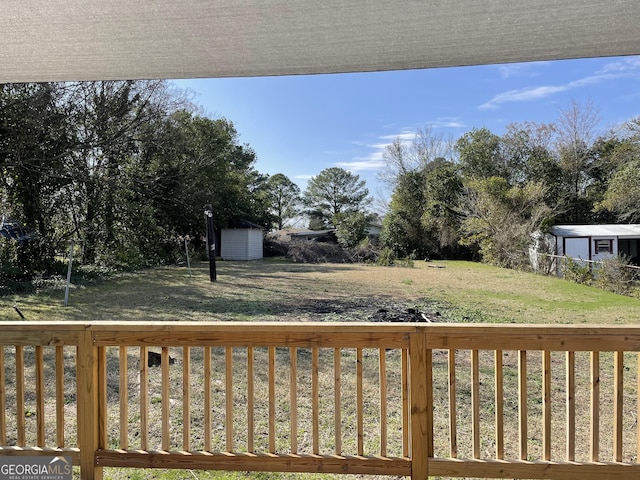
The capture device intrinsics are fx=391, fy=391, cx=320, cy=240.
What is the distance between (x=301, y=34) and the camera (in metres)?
1.63

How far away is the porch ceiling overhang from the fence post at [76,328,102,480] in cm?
121

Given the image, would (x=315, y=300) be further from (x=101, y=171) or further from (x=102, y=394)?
(x=101, y=171)

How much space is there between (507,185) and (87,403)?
50.7 feet

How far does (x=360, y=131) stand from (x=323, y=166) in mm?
3646

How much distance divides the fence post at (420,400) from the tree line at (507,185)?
12.5 metres

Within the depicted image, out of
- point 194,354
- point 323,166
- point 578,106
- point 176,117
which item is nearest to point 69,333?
point 194,354

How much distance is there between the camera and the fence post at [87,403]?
140 cm

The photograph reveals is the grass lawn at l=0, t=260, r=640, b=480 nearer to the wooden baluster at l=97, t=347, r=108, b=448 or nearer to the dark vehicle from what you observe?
the dark vehicle

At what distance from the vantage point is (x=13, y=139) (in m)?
6.51

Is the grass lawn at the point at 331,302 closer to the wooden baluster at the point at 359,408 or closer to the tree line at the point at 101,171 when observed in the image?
the tree line at the point at 101,171

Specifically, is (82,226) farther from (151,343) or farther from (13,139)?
(151,343)

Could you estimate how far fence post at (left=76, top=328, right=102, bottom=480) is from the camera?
4.60 feet

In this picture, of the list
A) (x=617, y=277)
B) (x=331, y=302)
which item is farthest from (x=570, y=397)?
(x=617, y=277)

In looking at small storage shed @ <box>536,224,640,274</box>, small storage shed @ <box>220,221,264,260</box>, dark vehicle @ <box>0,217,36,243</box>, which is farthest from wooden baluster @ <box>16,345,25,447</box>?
small storage shed @ <box>220,221,264,260</box>
